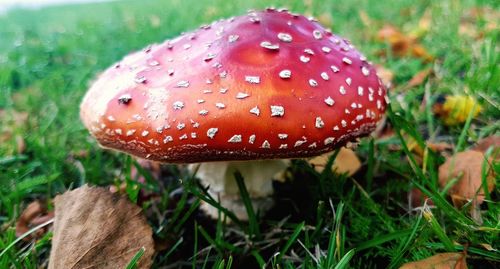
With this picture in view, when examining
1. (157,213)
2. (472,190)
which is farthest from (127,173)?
(472,190)

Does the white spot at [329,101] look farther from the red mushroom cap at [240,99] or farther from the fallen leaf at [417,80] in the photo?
the fallen leaf at [417,80]

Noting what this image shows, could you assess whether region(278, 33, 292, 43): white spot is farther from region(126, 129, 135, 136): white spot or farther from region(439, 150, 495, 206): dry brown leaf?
region(439, 150, 495, 206): dry brown leaf

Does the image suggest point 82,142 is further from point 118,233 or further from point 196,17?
point 196,17

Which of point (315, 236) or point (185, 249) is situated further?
point (185, 249)

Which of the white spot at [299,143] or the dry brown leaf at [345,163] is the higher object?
the white spot at [299,143]

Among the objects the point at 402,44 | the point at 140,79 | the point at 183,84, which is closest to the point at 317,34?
the point at 183,84

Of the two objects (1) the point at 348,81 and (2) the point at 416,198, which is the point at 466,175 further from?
(1) the point at 348,81

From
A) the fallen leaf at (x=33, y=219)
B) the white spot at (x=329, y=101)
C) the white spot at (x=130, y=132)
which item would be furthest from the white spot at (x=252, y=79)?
the fallen leaf at (x=33, y=219)
